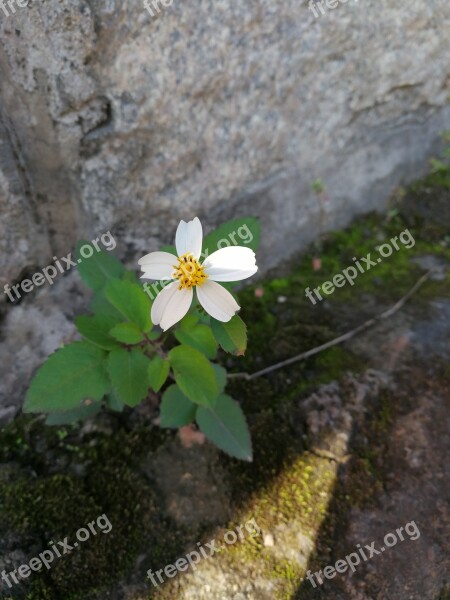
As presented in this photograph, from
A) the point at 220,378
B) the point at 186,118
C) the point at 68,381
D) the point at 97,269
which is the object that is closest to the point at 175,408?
the point at 220,378

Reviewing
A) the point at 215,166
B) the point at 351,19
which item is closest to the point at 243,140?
the point at 215,166

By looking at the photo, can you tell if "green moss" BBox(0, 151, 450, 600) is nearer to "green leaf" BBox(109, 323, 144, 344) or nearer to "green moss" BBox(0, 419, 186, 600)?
"green moss" BBox(0, 419, 186, 600)

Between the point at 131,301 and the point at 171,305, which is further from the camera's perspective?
the point at 131,301

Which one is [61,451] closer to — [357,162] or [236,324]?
[236,324]

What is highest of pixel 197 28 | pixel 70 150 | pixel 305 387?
pixel 197 28

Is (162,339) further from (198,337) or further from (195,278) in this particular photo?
(195,278)

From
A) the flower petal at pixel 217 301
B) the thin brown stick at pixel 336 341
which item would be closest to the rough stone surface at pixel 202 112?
the thin brown stick at pixel 336 341
